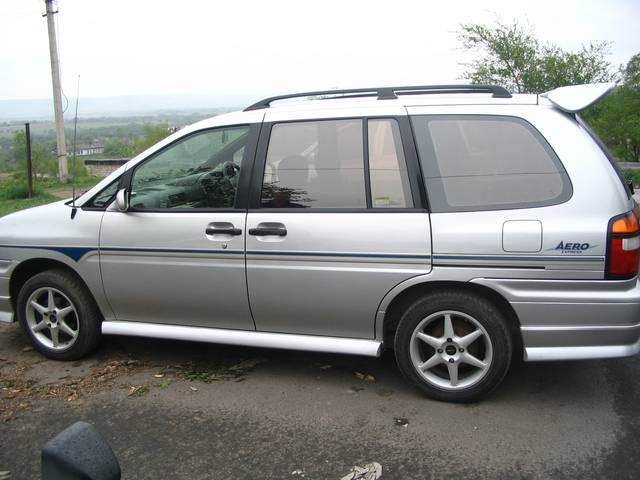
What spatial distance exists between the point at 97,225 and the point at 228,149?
106cm

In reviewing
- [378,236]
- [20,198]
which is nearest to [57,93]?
[20,198]

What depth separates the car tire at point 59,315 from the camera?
15.1ft

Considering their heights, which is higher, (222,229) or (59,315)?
(222,229)

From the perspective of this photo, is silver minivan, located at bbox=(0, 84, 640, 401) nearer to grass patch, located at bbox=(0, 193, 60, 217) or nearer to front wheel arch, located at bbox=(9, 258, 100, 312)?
front wheel arch, located at bbox=(9, 258, 100, 312)

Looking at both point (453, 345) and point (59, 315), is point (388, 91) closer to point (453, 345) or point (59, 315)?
point (453, 345)

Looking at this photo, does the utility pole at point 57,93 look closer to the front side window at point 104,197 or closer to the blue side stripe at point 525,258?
the front side window at point 104,197

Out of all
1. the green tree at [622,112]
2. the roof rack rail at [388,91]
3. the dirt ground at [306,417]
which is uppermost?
the green tree at [622,112]

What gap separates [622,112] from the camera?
1498 cm

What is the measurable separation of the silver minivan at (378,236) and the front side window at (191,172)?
10mm

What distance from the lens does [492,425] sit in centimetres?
363

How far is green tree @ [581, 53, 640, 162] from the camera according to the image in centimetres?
1492

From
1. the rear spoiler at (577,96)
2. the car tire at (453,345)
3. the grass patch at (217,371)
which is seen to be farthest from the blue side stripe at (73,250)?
the rear spoiler at (577,96)

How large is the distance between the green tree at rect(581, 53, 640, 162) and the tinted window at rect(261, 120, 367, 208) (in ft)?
41.4

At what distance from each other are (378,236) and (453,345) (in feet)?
2.60
